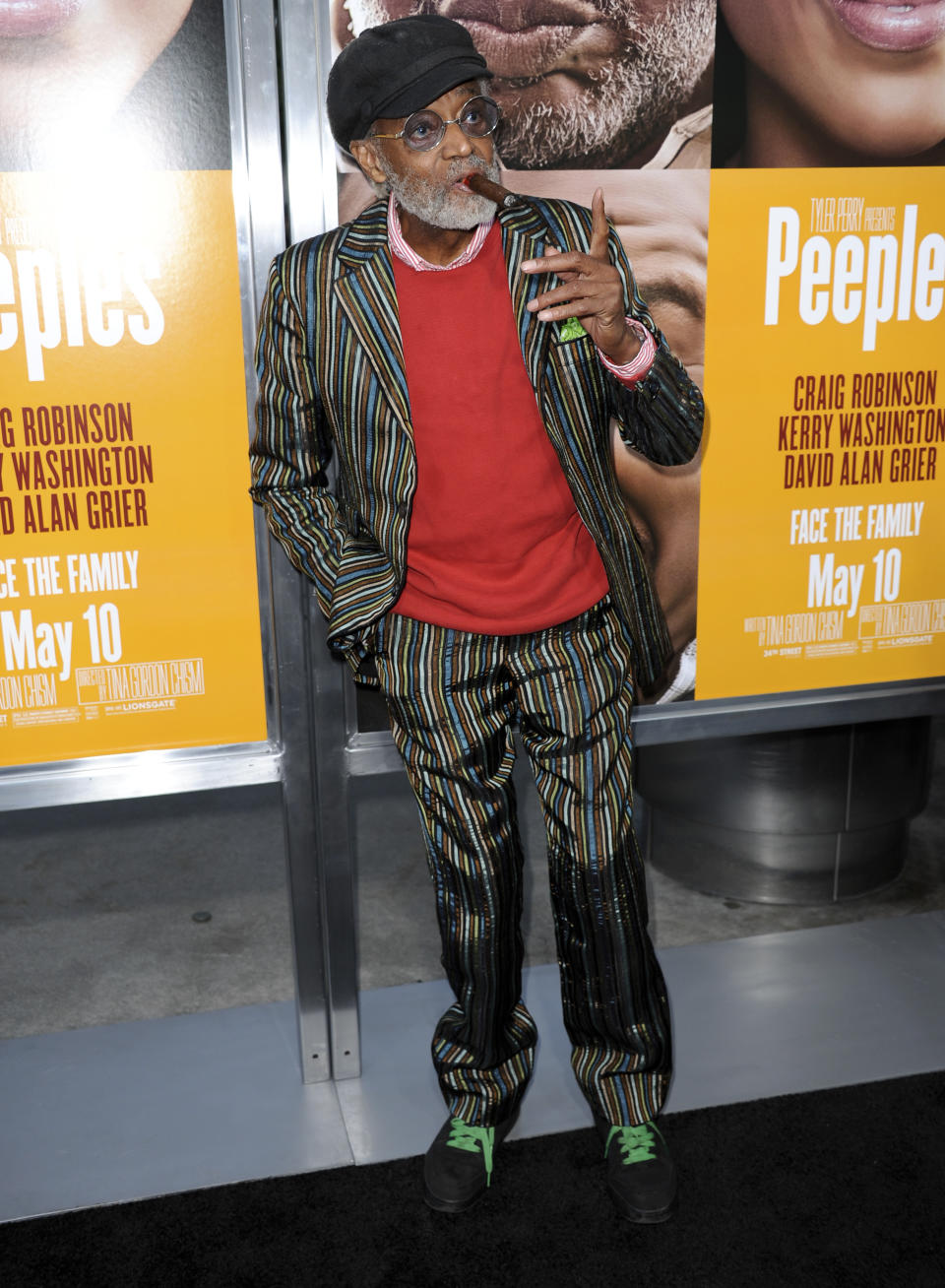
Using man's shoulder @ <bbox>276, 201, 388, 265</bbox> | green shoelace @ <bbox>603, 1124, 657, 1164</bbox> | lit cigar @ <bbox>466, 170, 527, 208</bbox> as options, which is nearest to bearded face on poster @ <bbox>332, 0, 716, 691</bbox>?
man's shoulder @ <bbox>276, 201, 388, 265</bbox>

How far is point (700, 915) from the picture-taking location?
3.60m

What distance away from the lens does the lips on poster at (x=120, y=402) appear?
2236 mm

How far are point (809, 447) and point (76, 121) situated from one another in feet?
5.05

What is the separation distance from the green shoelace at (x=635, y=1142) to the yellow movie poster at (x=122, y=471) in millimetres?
1049

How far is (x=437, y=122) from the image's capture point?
197 cm

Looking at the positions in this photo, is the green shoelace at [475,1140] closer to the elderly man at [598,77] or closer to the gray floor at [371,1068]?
the gray floor at [371,1068]

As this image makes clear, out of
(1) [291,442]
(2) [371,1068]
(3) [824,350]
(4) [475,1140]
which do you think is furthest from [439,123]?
(2) [371,1068]

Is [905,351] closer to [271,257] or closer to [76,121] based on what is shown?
[271,257]

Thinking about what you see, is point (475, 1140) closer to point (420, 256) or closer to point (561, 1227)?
point (561, 1227)

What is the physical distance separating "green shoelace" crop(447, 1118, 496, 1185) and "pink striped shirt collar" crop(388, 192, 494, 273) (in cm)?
156

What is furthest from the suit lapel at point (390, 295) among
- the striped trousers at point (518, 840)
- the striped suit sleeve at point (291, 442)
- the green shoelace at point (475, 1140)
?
the green shoelace at point (475, 1140)

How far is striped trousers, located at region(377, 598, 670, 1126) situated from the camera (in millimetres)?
2236

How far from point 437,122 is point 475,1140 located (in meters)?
1.79

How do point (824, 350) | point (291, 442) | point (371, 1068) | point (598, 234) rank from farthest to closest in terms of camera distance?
1. point (371, 1068)
2. point (824, 350)
3. point (291, 442)
4. point (598, 234)
